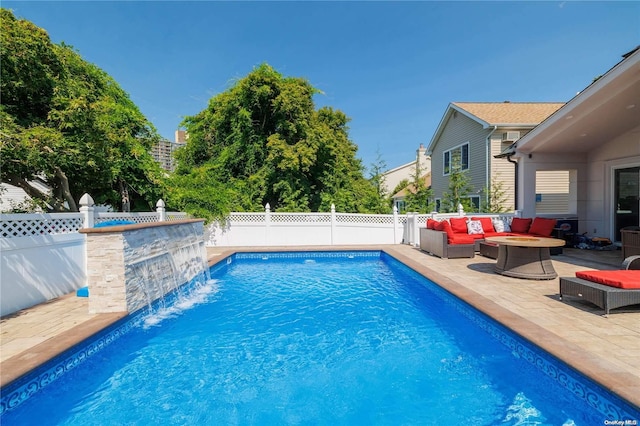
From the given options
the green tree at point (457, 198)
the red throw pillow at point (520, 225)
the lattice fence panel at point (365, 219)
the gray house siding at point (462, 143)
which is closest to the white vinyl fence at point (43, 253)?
the lattice fence panel at point (365, 219)

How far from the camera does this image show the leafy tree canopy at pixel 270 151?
504 inches

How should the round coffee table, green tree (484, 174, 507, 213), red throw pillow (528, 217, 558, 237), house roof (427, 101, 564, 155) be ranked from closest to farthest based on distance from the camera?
1. the round coffee table
2. red throw pillow (528, 217, 558, 237)
3. green tree (484, 174, 507, 213)
4. house roof (427, 101, 564, 155)

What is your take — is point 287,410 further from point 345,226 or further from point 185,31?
point 185,31

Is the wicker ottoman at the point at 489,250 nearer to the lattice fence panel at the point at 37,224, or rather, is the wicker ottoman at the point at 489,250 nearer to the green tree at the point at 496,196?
the green tree at the point at 496,196

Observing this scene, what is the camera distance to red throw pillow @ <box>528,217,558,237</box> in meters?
7.90

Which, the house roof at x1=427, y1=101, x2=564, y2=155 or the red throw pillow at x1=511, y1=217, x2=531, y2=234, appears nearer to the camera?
the red throw pillow at x1=511, y1=217, x2=531, y2=234

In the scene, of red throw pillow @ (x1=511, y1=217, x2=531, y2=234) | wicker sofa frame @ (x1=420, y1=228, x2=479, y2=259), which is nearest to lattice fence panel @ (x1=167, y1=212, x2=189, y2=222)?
wicker sofa frame @ (x1=420, y1=228, x2=479, y2=259)

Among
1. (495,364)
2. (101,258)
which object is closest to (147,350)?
(101,258)

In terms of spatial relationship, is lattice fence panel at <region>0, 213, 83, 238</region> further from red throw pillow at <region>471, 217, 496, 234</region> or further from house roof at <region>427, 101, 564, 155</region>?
house roof at <region>427, 101, 564, 155</region>

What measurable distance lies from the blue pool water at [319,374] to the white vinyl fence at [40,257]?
5.58 ft

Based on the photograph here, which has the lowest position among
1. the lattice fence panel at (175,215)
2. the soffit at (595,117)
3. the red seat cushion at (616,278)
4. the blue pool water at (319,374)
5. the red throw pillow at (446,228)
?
the blue pool water at (319,374)

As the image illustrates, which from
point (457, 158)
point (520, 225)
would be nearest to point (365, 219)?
point (520, 225)

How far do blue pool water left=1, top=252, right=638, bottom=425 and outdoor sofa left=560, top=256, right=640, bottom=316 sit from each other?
136 centimetres

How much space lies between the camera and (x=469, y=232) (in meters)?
8.80
